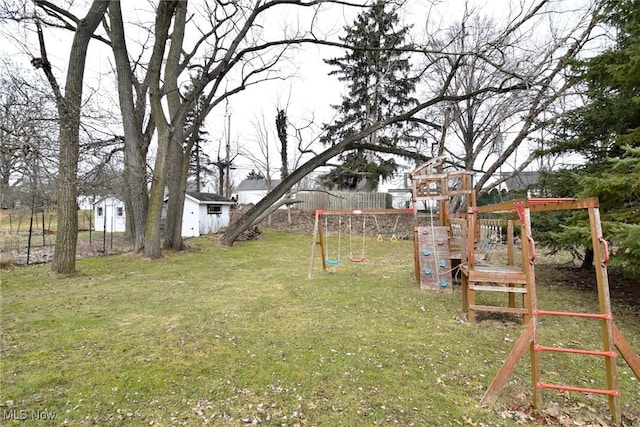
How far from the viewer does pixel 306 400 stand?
2.54 m

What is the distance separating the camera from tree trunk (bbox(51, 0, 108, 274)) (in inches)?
248

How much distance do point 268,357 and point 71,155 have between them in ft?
19.5

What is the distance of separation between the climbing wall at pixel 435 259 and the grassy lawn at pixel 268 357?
0.95 ft

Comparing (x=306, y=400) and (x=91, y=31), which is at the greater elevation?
(x=91, y=31)

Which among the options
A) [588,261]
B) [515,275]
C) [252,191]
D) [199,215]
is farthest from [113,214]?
[252,191]

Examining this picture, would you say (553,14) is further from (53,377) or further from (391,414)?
(53,377)

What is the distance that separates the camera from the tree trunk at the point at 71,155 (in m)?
6.30

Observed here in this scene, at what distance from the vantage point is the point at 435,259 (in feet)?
19.8

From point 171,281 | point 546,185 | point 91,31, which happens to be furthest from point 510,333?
point 91,31

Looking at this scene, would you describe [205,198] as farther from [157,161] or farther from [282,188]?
[157,161]

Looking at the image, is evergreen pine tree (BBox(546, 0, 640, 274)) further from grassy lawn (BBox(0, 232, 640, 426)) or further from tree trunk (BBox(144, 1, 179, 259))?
tree trunk (BBox(144, 1, 179, 259))

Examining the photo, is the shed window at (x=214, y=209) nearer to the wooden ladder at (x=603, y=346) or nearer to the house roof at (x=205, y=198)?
the house roof at (x=205, y=198)

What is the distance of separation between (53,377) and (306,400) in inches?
84.6

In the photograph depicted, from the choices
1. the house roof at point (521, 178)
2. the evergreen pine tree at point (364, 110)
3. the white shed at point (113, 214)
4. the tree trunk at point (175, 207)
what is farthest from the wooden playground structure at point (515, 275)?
the white shed at point (113, 214)
